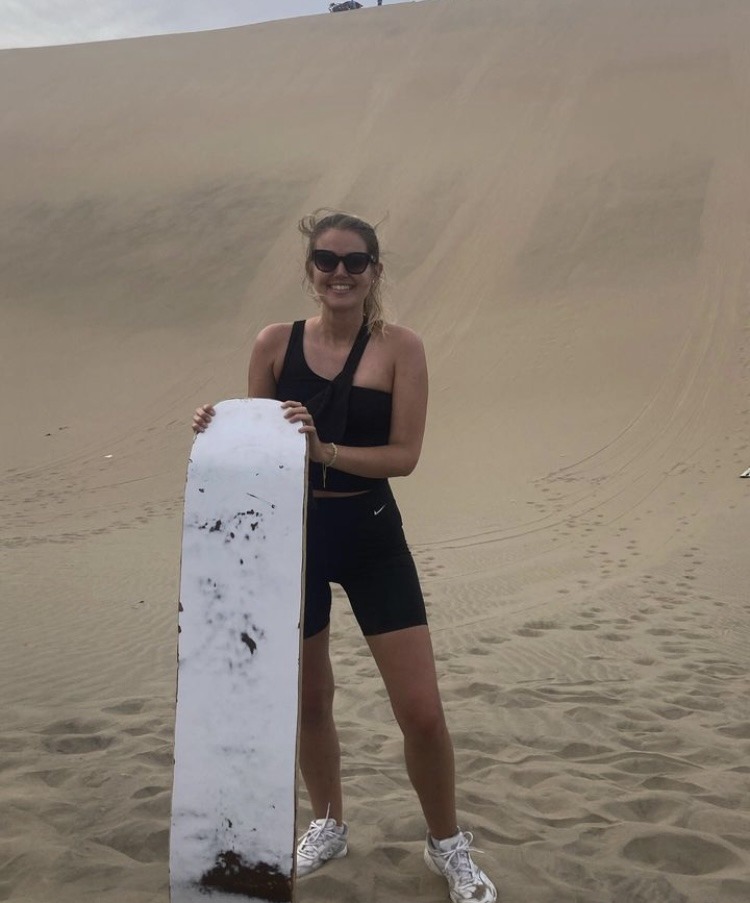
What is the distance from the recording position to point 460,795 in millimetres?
3502

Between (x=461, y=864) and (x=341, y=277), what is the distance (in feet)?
5.69

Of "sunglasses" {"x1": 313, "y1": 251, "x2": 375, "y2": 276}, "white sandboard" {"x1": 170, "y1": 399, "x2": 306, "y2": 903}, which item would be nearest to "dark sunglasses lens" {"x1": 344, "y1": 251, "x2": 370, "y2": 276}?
"sunglasses" {"x1": 313, "y1": 251, "x2": 375, "y2": 276}

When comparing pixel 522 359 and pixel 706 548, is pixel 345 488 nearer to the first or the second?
pixel 706 548

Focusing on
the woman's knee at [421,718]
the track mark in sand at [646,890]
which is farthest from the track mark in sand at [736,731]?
the woman's knee at [421,718]

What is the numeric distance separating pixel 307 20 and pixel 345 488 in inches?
1209

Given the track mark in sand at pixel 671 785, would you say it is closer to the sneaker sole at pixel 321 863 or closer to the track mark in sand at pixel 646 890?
the track mark in sand at pixel 646 890

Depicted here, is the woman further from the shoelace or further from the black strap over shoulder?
the shoelace

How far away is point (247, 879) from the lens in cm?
221

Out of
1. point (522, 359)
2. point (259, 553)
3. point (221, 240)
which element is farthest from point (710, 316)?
point (259, 553)

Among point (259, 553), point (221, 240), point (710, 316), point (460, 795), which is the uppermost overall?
point (221, 240)

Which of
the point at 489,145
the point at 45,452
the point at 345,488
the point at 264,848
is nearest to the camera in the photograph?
the point at 264,848

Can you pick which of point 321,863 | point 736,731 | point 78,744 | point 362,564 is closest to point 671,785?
point 736,731

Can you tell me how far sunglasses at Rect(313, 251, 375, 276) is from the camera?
100 inches

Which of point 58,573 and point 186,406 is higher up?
point 186,406
